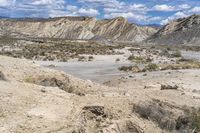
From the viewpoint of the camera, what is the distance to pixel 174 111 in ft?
50.1

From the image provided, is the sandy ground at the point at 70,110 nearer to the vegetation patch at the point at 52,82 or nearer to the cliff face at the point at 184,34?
the vegetation patch at the point at 52,82

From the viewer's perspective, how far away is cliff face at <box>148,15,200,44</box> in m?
177

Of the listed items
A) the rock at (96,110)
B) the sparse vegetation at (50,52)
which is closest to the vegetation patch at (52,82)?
the rock at (96,110)

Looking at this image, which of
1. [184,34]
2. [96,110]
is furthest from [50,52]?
[184,34]

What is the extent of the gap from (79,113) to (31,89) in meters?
2.08

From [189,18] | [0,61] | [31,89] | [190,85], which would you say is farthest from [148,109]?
[189,18]

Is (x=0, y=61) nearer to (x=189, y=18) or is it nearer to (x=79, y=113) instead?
(x=79, y=113)

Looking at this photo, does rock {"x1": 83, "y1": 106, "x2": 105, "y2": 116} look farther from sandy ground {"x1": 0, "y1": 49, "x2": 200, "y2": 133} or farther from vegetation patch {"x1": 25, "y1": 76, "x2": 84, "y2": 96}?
vegetation patch {"x1": 25, "y1": 76, "x2": 84, "y2": 96}

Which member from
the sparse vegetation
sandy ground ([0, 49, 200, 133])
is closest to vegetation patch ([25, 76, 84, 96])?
sandy ground ([0, 49, 200, 133])

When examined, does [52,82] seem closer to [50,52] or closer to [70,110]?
[70,110]

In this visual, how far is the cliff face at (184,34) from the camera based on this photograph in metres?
177

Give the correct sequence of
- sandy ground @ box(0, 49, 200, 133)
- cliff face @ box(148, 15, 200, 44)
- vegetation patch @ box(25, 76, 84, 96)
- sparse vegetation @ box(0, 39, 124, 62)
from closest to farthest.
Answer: sandy ground @ box(0, 49, 200, 133) < vegetation patch @ box(25, 76, 84, 96) < sparse vegetation @ box(0, 39, 124, 62) < cliff face @ box(148, 15, 200, 44)

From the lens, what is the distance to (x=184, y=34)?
18275cm

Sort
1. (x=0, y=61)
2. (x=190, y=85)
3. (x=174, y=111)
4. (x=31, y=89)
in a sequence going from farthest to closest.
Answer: (x=190, y=85)
(x=0, y=61)
(x=174, y=111)
(x=31, y=89)
